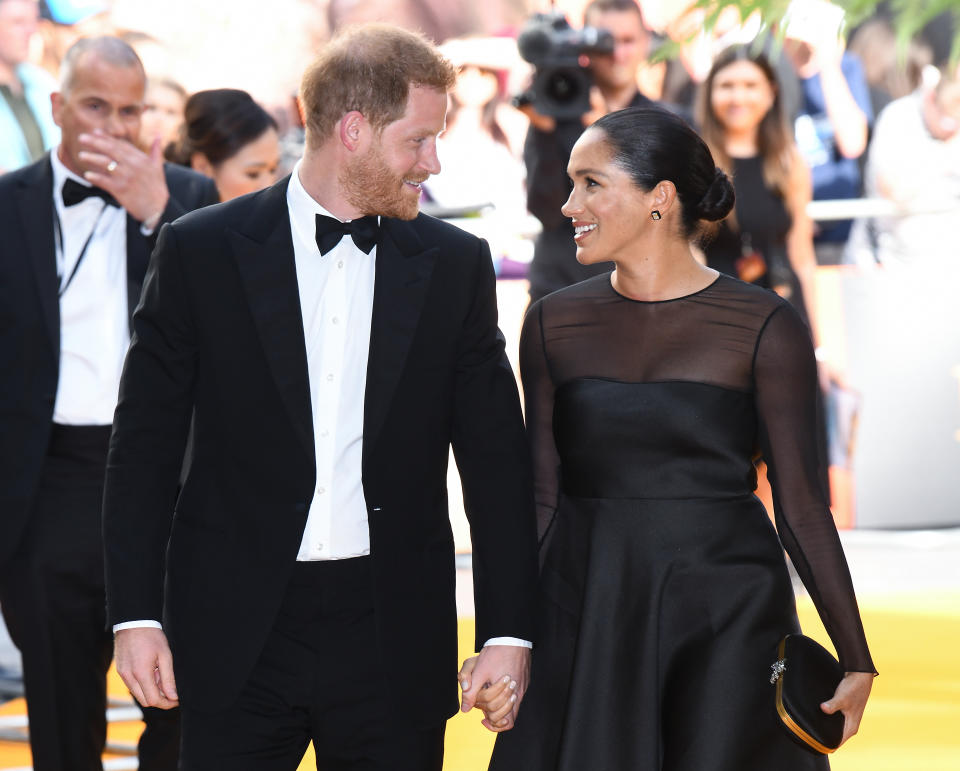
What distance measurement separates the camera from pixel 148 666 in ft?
7.90

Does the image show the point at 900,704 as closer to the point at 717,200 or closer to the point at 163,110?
the point at 717,200

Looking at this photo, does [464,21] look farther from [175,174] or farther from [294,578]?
[294,578]

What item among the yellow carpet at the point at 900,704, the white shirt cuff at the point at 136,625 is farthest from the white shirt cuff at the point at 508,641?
the yellow carpet at the point at 900,704

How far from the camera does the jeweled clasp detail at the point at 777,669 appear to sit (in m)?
2.64

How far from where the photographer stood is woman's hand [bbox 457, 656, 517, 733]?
2.48 meters

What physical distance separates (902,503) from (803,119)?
203cm

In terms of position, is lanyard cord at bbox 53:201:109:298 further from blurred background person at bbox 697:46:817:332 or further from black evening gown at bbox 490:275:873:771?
blurred background person at bbox 697:46:817:332

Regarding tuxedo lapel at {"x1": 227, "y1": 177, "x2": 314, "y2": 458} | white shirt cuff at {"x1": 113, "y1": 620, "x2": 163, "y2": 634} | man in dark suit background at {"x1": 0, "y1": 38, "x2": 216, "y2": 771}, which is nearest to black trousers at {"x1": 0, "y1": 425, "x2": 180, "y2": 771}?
man in dark suit background at {"x1": 0, "y1": 38, "x2": 216, "y2": 771}

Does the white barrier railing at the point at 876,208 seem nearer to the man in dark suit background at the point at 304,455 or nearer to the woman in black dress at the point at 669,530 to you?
the woman in black dress at the point at 669,530

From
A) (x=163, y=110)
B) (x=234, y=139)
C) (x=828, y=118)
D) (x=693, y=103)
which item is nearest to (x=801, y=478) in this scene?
(x=234, y=139)

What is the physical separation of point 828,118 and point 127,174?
5134 millimetres

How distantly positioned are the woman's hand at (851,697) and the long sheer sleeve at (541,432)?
0.61 metres


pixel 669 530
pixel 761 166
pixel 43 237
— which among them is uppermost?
pixel 761 166

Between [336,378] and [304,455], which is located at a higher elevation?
[336,378]
